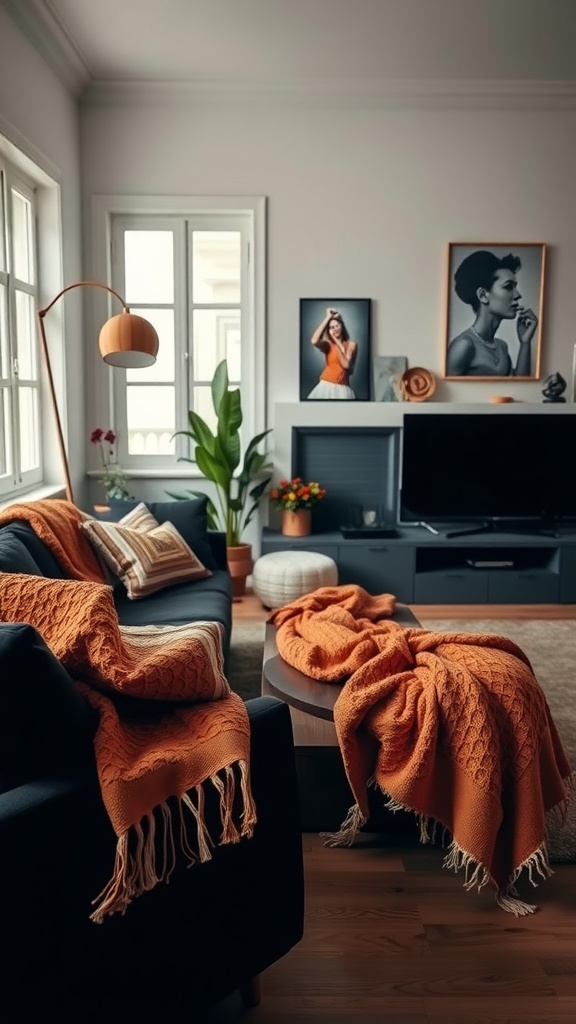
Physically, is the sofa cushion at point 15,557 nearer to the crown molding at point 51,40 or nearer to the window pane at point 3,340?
the window pane at point 3,340

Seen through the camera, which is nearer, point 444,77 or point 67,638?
point 67,638

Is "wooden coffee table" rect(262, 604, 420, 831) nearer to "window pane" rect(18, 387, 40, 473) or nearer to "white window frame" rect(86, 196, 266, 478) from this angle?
"window pane" rect(18, 387, 40, 473)

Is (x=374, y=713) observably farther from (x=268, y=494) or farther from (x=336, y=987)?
(x=268, y=494)

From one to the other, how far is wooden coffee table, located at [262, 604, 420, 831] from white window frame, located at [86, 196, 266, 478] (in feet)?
9.33

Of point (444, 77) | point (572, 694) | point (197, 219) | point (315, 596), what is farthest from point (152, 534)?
point (444, 77)

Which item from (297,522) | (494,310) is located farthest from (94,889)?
(494,310)

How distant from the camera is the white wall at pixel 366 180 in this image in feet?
15.3

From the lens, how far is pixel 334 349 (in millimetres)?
4809

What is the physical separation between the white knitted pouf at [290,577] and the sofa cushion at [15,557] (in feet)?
5.73

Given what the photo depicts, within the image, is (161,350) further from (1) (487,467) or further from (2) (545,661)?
(2) (545,661)

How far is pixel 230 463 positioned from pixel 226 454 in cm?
6

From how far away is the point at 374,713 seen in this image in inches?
78.7

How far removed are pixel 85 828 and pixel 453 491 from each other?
381cm

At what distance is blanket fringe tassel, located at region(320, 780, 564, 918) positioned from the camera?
1.81m
